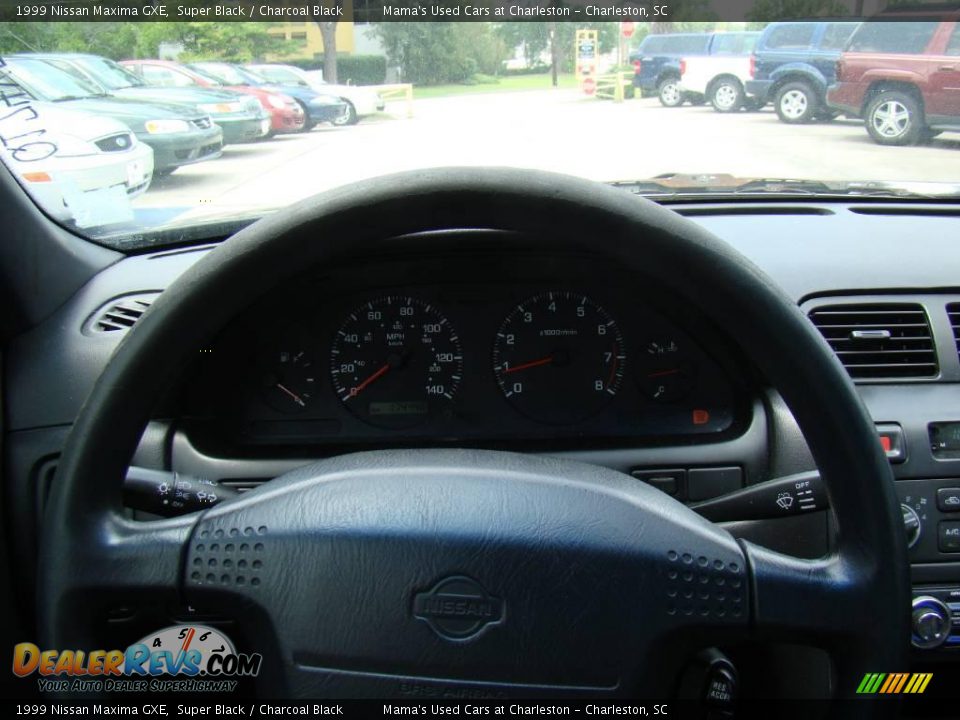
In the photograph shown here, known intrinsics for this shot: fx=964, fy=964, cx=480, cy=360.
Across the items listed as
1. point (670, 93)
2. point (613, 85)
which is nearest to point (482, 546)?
point (613, 85)

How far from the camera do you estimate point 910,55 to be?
319cm

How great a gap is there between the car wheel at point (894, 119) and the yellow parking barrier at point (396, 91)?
5.01 feet

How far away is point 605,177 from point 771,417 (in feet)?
3.56

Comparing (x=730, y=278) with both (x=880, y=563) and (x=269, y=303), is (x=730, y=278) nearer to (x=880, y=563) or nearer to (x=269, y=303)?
(x=880, y=563)

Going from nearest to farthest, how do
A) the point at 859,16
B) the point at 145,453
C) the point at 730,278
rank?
the point at 730,278, the point at 145,453, the point at 859,16

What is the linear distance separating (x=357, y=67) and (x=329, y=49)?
113mm

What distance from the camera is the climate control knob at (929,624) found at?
251cm

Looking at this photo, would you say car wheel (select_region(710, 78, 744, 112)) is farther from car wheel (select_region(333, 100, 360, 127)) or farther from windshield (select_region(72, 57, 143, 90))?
windshield (select_region(72, 57, 143, 90))

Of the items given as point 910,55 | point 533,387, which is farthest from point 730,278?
point 910,55

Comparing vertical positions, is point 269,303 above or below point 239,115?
A: below

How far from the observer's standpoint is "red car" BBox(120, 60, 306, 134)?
2.82 metres

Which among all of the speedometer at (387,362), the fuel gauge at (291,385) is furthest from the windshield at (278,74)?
the fuel gauge at (291,385)

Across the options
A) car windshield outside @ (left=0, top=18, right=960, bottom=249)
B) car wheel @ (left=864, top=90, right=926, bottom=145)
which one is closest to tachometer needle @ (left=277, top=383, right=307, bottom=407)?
car windshield outside @ (left=0, top=18, right=960, bottom=249)

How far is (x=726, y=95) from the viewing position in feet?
10.9
